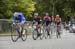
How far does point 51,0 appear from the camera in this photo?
83438 millimetres

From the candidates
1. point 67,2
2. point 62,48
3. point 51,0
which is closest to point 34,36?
point 62,48

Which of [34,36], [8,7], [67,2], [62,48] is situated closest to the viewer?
[62,48]

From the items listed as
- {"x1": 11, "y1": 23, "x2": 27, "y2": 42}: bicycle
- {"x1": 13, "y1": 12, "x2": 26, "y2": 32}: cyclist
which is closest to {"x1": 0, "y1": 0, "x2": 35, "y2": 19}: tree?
{"x1": 11, "y1": 23, "x2": 27, "y2": 42}: bicycle

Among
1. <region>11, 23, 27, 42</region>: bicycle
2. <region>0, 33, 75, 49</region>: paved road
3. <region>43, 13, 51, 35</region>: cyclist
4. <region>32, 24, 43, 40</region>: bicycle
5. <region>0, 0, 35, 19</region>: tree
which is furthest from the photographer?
<region>0, 0, 35, 19</region>: tree

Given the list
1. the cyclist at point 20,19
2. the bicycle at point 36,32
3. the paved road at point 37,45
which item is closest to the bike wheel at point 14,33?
the cyclist at point 20,19

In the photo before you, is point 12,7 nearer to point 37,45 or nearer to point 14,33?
point 14,33

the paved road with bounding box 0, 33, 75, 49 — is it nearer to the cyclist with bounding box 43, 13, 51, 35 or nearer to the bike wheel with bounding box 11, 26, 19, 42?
the bike wheel with bounding box 11, 26, 19, 42

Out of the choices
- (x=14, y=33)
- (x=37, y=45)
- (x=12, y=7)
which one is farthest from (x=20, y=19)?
(x=12, y=7)

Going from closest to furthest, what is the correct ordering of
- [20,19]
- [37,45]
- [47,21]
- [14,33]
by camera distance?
1. [37,45]
2. [20,19]
3. [14,33]
4. [47,21]

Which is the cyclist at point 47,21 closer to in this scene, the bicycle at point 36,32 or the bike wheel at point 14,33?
the bicycle at point 36,32

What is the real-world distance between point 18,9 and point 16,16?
17875mm

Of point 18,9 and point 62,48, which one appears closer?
point 62,48

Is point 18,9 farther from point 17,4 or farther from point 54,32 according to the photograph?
point 54,32

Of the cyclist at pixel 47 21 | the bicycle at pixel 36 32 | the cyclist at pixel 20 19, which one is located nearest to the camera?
the cyclist at pixel 20 19
